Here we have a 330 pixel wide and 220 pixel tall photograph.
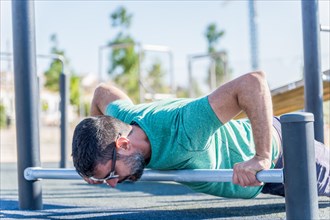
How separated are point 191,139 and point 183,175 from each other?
0.35 feet

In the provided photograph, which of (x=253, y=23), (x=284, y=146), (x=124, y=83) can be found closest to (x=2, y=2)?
(x=284, y=146)

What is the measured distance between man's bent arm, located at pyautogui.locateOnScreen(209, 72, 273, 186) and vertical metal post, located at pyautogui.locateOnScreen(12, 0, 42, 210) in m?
0.75

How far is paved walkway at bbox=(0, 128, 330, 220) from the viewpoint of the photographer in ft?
6.04

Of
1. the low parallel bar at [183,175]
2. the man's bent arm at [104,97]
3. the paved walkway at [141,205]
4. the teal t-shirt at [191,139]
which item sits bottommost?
the paved walkway at [141,205]

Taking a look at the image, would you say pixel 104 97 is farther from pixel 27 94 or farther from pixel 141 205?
pixel 141 205

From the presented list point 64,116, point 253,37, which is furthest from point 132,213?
point 253,37

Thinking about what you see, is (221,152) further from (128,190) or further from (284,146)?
(128,190)

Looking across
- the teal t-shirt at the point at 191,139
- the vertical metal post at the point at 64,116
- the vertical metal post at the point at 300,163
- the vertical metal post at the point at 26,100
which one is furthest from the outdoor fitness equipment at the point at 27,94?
the vertical metal post at the point at 64,116

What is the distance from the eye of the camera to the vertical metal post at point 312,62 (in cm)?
204

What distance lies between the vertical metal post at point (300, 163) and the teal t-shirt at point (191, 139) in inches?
14.3

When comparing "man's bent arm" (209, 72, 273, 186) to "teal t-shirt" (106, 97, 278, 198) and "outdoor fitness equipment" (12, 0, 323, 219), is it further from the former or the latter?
"outdoor fitness equipment" (12, 0, 323, 219)

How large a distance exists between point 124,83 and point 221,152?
1408cm

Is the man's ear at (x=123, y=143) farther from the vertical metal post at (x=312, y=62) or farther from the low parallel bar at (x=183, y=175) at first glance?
the vertical metal post at (x=312, y=62)

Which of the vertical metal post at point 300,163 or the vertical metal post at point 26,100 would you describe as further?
the vertical metal post at point 26,100
